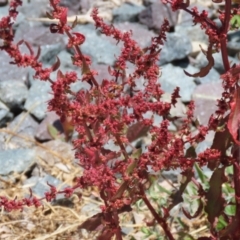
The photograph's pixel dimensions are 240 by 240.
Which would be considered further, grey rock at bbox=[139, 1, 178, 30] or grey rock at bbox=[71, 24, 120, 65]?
grey rock at bbox=[139, 1, 178, 30]

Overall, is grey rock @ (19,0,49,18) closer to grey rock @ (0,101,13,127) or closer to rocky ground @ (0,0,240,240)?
rocky ground @ (0,0,240,240)

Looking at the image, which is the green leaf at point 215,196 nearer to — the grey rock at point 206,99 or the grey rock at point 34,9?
the grey rock at point 206,99

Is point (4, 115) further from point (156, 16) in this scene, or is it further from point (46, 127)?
point (156, 16)

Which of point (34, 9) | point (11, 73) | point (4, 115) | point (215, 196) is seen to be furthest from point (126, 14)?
point (215, 196)

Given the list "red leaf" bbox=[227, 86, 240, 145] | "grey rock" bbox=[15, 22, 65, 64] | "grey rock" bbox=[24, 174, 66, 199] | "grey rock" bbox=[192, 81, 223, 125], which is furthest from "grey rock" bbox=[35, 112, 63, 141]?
"red leaf" bbox=[227, 86, 240, 145]

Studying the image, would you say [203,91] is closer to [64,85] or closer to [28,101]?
[28,101]

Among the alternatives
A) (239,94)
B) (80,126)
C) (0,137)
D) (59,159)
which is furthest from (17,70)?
(239,94)
